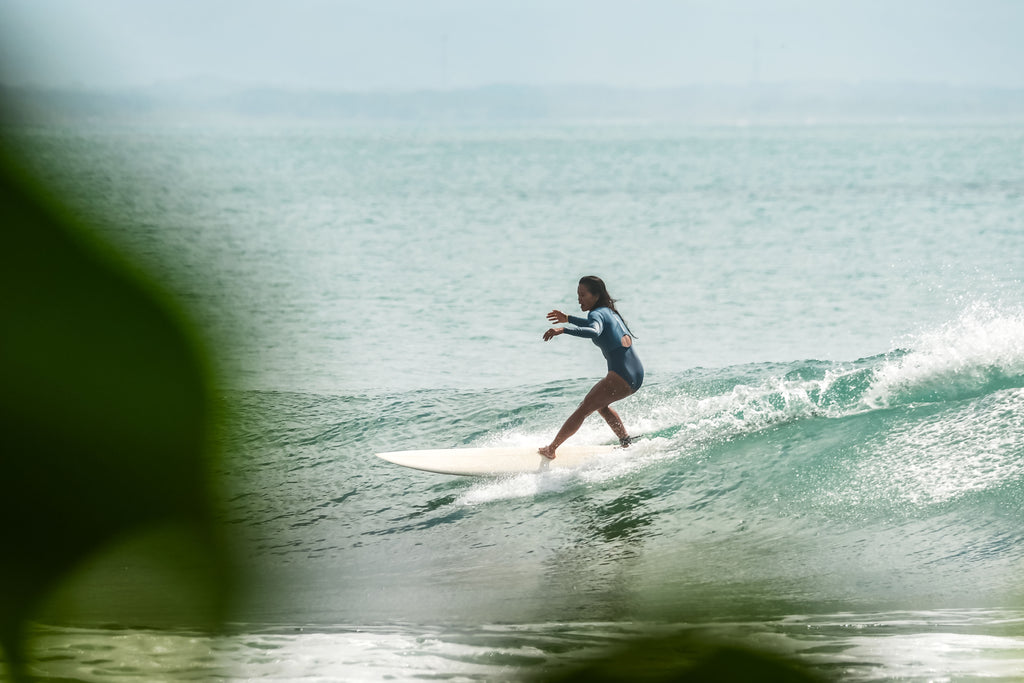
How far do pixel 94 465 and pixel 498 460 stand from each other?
144 inches

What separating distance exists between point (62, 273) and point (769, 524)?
566 inches

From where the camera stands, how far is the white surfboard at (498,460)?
30.5 feet

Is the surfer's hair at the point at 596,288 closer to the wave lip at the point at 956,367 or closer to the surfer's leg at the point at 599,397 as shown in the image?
the surfer's leg at the point at 599,397

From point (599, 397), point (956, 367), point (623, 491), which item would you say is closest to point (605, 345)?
point (599, 397)

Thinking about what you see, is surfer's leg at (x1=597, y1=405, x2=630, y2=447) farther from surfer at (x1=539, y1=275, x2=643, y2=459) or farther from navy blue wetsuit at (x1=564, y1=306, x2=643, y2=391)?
navy blue wetsuit at (x1=564, y1=306, x2=643, y2=391)

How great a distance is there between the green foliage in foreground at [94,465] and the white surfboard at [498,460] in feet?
5.45

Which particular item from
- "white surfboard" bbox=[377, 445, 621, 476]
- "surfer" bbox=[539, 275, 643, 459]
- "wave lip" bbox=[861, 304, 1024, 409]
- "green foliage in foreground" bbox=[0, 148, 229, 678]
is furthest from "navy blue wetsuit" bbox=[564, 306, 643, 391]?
"green foliage in foreground" bbox=[0, 148, 229, 678]

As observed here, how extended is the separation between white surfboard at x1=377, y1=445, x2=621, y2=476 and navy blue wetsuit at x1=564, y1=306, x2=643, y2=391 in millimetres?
775

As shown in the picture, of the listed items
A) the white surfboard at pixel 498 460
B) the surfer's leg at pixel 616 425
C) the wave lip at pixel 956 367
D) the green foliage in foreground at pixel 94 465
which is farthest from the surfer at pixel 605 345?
the green foliage in foreground at pixel 94 465

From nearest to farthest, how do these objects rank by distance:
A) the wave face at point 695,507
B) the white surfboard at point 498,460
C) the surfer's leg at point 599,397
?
the wave face at point 695,507, the surfer's leg at point 599,397, the white surfboard at point 498,460

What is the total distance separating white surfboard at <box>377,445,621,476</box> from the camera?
30.5 ft

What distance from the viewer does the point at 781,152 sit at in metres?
99.4

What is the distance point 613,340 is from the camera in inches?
348

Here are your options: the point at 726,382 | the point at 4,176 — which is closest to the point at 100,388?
the point at 4,176
